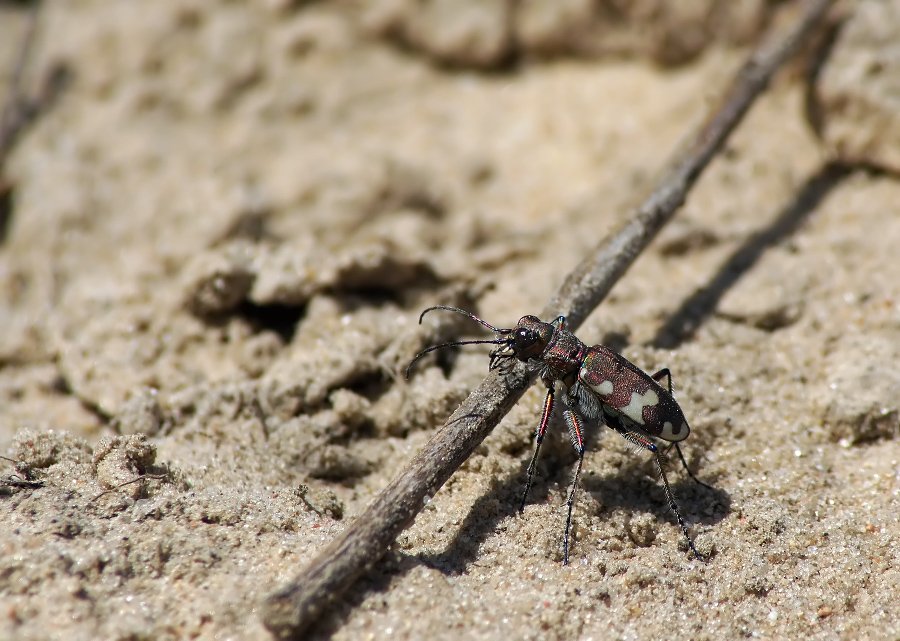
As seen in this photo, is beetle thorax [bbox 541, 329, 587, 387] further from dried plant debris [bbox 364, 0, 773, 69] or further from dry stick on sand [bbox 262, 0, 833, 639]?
dried plant debris [bbox 364, 0, 773, 69]

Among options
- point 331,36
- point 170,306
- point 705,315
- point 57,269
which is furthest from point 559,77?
point 57,269

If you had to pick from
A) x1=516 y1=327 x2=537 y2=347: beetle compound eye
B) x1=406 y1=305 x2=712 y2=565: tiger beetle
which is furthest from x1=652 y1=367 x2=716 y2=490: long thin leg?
x1=516 y1=327 x2=537 y2=347: beetle compound eye

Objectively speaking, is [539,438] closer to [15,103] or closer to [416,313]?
[416,313]

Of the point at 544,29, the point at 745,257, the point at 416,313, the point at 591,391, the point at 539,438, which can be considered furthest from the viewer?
the point at 544,29

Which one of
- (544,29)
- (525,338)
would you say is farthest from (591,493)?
(544,29)

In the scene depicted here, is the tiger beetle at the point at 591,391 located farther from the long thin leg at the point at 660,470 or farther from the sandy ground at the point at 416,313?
the sandy ground at the point at 416,313
